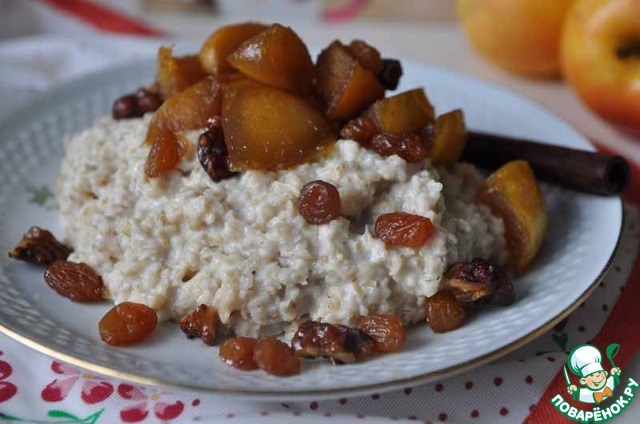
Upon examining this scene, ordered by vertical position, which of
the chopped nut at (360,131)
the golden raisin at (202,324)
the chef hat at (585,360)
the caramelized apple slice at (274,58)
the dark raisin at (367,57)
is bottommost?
the chef hat at (585,360)

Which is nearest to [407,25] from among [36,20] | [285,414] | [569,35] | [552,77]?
[552,77]

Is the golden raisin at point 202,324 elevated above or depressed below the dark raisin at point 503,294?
above

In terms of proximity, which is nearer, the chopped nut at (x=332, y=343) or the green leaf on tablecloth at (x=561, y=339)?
the chopped nut at (x=332, y=343)

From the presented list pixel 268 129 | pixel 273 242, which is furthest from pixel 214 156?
pixel 273 242

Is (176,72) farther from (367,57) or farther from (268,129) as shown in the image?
(367,57)

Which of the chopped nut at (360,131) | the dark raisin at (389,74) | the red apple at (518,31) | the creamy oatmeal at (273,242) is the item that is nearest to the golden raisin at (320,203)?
the creamy oatmeal at (273,242)
